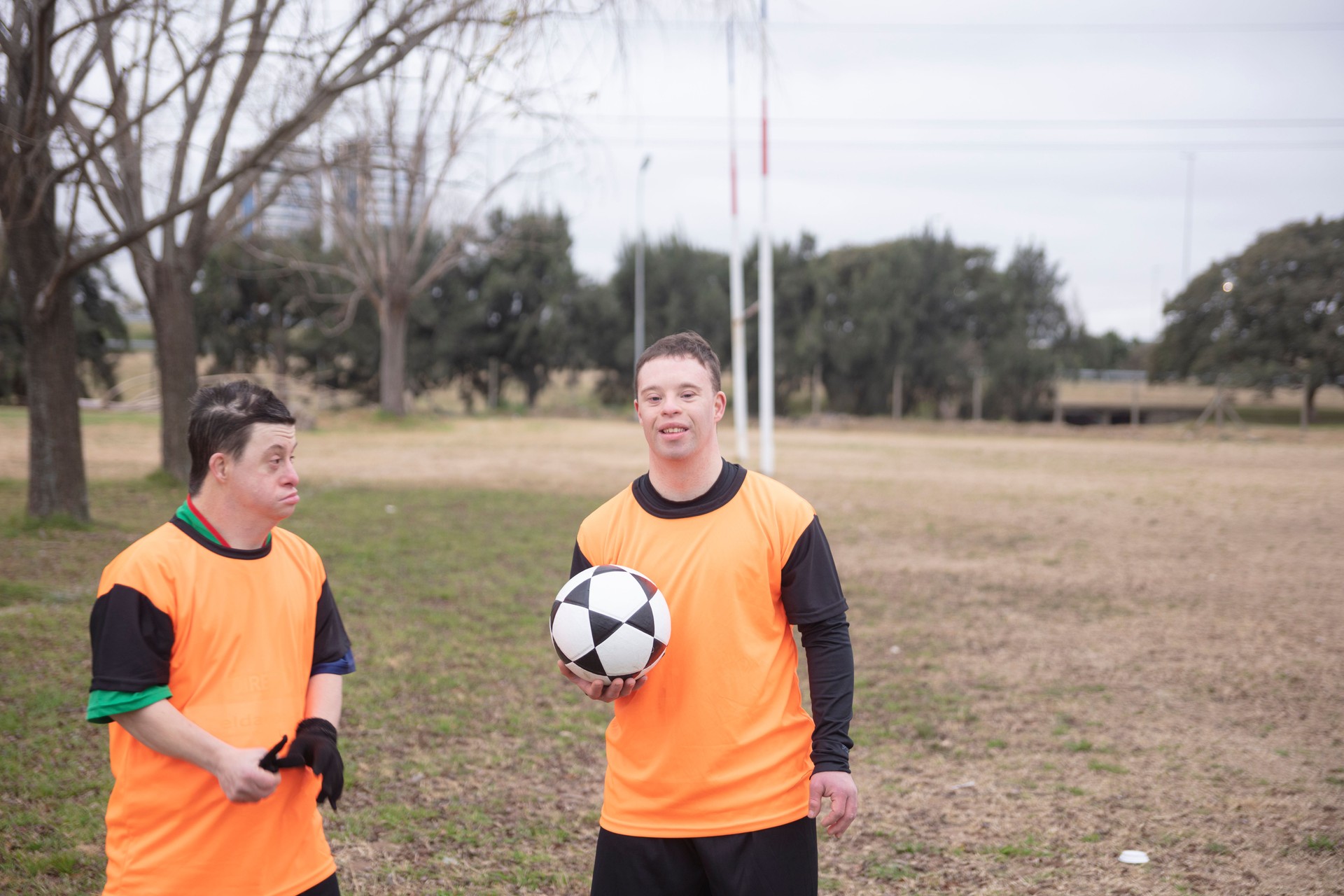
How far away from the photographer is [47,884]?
11.9ft

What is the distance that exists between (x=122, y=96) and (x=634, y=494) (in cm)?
1047

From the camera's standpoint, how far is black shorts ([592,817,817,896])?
2.30m

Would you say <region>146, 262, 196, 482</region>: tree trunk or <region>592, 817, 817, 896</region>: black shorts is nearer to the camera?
<region>592, 817, 817, 896</region>: black shorts

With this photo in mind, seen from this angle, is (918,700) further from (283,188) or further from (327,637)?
(283,188)

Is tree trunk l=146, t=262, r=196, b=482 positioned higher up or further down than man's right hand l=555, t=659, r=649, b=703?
higher up

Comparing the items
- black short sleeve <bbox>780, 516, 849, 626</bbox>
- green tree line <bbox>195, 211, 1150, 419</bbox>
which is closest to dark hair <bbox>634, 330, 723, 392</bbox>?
black short sleeve <bbox>780, 516, 849, 626</bbox>

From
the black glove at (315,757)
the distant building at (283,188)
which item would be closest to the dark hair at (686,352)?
the black glove at (315,757)

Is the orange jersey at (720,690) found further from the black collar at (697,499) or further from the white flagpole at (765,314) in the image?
the white flagpole at (765,314)

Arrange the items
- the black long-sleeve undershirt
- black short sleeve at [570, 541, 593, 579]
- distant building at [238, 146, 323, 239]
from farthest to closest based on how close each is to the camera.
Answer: distant building at [238, 146, 323, 239], black short sleeve at [570, 541, 593, 579], the black long-sleeve undershirt

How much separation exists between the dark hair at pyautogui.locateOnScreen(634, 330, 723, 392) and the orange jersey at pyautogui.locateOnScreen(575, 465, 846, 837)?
0.27m

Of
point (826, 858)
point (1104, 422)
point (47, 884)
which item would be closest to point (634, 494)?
point (826, 858)

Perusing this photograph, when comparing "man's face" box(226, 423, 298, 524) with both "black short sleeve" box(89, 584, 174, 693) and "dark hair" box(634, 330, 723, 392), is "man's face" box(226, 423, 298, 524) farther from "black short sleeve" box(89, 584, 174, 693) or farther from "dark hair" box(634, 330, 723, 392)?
"dark hair" box(634, 330, 723, 392)

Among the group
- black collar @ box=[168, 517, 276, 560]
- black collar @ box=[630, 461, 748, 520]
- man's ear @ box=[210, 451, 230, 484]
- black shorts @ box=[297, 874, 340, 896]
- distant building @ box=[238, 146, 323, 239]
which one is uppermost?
distant building @ box=[238, 146, 323, 239]

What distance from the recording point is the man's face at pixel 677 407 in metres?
2.38
